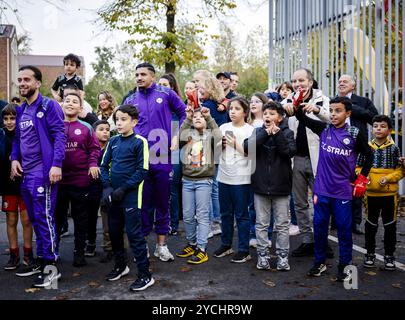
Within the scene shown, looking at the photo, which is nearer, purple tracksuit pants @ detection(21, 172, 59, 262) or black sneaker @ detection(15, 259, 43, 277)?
purple tracksuit pants @ detection(21, 172, 59, 262)

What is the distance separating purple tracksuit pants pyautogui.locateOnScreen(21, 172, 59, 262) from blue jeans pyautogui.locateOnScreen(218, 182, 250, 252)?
208cm

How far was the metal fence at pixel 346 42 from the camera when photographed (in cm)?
1019

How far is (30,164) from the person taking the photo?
518 centimetres

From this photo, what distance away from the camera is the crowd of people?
5117 mm

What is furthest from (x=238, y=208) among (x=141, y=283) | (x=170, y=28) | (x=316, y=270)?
(x=170, y=28)

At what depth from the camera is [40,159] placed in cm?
519

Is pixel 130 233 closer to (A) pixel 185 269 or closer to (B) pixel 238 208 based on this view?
(A) pixel 185 269

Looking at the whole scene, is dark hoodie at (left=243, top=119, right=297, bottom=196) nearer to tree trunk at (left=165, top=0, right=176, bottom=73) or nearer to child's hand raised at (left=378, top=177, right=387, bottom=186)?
child's hand raised at (left=378, top=177, right=387, bottom=186)

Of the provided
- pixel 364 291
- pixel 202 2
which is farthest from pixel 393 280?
pixel 202 2

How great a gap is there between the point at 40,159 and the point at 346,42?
27.4 feet

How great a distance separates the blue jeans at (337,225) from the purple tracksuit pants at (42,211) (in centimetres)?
289

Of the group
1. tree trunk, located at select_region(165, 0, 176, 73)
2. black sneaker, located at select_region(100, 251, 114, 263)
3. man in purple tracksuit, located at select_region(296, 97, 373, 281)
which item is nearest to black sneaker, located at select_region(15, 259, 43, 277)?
black sneaker, located at select_region(100, 251, 114, 263)

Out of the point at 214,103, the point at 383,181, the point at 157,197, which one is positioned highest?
the point at 214,103
